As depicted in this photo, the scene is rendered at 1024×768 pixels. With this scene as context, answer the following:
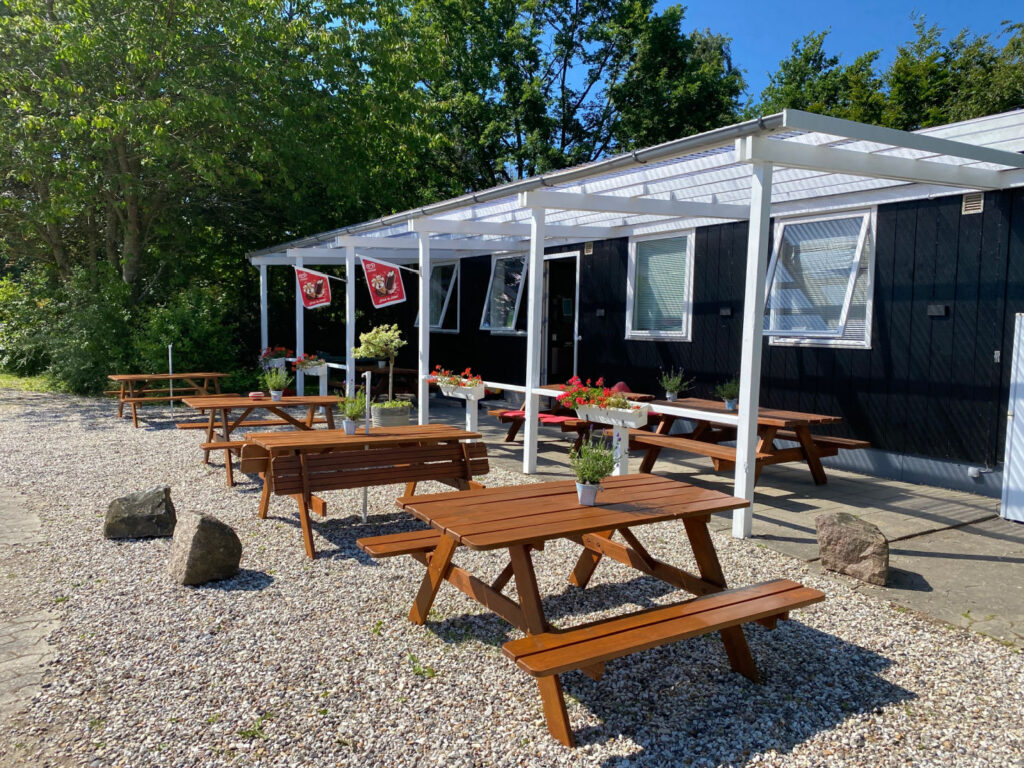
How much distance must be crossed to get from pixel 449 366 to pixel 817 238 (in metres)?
7.59

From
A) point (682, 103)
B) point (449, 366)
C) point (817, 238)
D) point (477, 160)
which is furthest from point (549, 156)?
point (817, 238)

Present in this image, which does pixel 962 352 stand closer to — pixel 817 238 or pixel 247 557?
pixel 817 238

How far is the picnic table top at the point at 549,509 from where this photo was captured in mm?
2975

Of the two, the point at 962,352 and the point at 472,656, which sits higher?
the point at 962,352

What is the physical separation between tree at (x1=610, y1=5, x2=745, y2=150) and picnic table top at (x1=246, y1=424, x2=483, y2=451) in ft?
56.8

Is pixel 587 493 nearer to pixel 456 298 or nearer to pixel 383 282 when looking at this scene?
pixel 383 282

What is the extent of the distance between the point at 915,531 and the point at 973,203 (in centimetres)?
299

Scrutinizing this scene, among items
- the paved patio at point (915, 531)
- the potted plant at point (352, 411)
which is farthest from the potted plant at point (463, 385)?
the potted plant at point (352, 411)

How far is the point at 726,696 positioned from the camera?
2.98m

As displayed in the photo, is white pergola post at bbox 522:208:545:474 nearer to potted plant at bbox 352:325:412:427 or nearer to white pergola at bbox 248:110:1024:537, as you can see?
white pergola at bbox 248:110:1024:537

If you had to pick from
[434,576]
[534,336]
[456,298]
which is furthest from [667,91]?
[434,576]

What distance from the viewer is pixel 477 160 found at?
72.7ft

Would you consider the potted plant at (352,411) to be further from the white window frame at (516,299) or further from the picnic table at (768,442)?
the white window frame at (516,299)

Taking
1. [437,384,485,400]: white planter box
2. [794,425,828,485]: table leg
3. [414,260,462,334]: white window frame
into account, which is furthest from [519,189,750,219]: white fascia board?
[414,260,462,334]: white window frame
